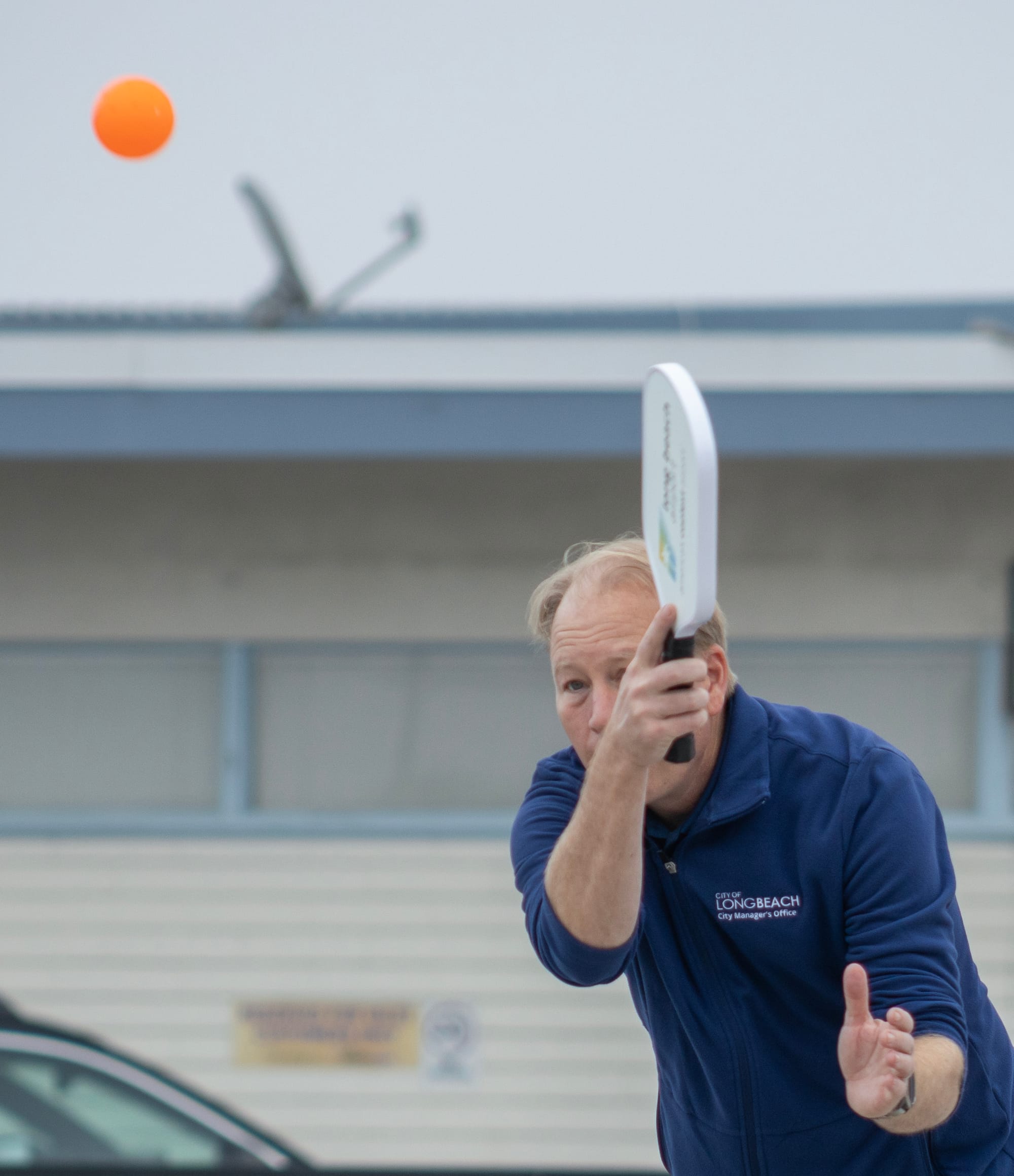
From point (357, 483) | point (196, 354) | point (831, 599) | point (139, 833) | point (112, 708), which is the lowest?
point (139, 833)

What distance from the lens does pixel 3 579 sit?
18.1 feet

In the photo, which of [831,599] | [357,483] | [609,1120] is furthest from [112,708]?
Answer: [831,599]

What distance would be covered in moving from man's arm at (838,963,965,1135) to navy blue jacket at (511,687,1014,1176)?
0.14 meters

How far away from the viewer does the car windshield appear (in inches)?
203

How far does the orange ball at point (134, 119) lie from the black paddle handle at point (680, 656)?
6.96 ft

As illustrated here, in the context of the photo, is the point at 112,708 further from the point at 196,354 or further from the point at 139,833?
the point at 196,354

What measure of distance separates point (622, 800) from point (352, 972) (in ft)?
13.6

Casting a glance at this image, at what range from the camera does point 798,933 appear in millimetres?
1743

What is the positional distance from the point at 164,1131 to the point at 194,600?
214 cm

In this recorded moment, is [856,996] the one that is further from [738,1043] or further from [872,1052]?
[738,1043]

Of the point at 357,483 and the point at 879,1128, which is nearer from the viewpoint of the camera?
the point at 879,1128

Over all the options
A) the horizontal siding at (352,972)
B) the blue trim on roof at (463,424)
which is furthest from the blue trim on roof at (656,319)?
the horizontal siding at (352,972)

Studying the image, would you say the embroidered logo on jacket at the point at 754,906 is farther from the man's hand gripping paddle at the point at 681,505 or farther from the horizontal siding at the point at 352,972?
the horizontal siding at the point at 352,972

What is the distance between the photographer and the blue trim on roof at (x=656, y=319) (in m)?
6.32
